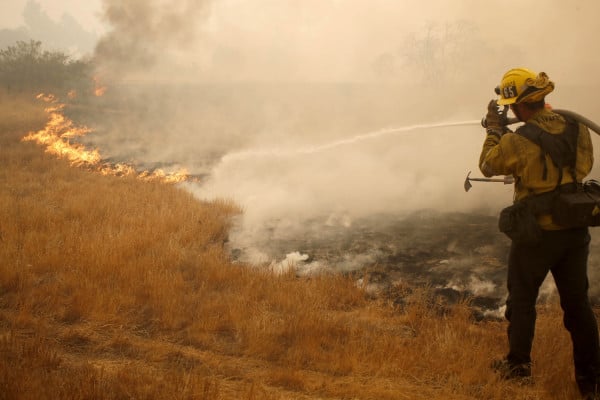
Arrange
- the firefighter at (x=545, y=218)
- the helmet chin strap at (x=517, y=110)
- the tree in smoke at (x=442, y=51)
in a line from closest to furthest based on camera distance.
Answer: the firefighter at (x=545, y=218)
the helmet chin strap at (x=517, y=110)
the tree in smoke at (x=442, y=51)

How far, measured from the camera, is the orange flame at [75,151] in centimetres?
1152

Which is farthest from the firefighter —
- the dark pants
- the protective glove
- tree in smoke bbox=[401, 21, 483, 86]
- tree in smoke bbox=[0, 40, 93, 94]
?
tree in smoke bbox=[401, 21, 483, 86]

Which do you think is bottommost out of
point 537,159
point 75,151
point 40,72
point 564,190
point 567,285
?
point 567,285

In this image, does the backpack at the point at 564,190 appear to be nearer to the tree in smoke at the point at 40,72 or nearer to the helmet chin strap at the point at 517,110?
the helmet chin strap at the point at 517,110

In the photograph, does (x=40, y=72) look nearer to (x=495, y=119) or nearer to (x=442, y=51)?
(x=442, y=51)

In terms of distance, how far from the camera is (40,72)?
20766 millimetres

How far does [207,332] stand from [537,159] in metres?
3.06

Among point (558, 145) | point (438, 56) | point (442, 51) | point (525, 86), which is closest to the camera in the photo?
point (558, 145)

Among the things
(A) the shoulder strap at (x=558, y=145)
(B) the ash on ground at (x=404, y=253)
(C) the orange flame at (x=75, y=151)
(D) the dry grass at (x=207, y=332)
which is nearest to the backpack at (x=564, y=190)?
(A) the shoulder strap at (x=558, y=145)

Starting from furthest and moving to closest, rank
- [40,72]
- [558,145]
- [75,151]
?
[40,72]
[75,151]
[558,145]

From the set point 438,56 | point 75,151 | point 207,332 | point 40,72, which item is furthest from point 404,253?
point 438,56

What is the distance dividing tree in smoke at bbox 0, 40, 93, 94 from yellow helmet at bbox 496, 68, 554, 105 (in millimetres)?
21895

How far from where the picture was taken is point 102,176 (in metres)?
11.1

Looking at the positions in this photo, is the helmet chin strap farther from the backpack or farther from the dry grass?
the dry grass
